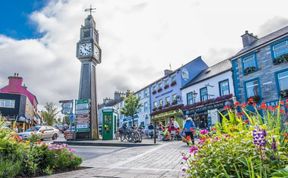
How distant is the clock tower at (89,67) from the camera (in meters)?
19.4

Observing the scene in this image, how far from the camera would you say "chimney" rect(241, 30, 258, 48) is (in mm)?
23516

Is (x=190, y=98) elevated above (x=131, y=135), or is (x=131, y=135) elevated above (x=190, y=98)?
(x=190, y=98)

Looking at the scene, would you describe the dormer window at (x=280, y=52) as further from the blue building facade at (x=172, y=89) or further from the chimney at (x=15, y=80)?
the chimney at (x=15, y=80)

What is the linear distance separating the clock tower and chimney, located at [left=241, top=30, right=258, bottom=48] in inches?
608

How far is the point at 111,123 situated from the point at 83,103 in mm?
3037

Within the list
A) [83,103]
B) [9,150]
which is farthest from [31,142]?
[83,103]

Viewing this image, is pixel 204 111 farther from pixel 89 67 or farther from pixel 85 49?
pixel 85 49

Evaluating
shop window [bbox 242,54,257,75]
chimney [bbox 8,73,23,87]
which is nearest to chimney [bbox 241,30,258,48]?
shop window [bbox 242,54,257,75]

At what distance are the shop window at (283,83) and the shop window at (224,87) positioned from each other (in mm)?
4966

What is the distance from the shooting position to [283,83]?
18.0 meters

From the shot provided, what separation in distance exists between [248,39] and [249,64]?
3.96m

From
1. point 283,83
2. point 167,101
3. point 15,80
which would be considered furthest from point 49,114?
point 283,83

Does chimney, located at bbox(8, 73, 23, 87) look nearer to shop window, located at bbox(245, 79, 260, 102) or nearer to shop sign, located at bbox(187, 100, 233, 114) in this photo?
shop sign, located at bbox(187, 100, 233, 114)

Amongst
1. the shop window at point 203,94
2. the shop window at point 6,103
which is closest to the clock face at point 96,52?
the shop window at point 203,94
